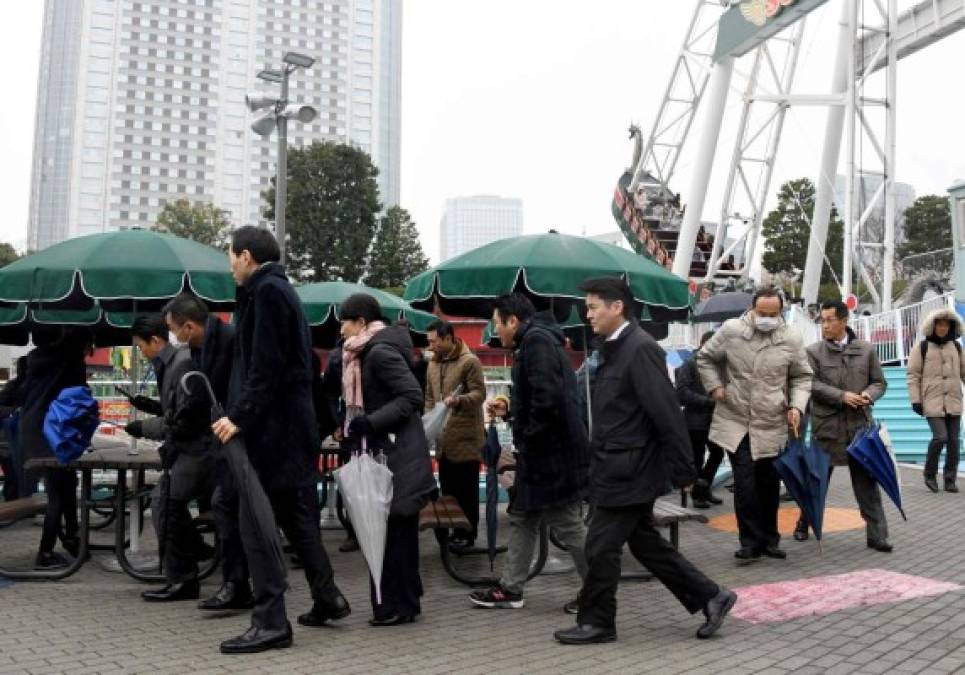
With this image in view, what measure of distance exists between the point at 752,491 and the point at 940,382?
4.43m

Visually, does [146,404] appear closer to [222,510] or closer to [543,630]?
[222,510]

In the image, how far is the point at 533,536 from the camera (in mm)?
5645

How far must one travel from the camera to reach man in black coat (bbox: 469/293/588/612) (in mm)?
5395

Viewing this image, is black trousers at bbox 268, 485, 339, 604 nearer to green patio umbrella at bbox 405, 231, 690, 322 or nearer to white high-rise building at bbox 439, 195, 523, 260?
green patio umbrella at bbox 405, 231, 690, 322

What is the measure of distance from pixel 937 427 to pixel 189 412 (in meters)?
8.36

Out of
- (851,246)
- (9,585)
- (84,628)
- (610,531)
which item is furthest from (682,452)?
(851,246)

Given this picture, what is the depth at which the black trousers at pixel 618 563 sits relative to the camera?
4.71 m

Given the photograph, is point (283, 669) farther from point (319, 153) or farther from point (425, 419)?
point (319, 153)

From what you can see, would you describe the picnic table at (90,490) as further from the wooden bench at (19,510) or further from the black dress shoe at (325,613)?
the black dress shoe at (325,613)

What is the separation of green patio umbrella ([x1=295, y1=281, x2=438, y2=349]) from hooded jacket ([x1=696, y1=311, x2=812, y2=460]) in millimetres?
3902

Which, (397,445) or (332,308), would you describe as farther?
(332,308)

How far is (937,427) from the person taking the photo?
10055 millimetres

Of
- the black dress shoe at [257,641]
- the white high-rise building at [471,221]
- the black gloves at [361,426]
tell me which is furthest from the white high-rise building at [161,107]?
the black dress shoe at [257,641]

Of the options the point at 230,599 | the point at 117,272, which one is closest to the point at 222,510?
the point at 230,599
